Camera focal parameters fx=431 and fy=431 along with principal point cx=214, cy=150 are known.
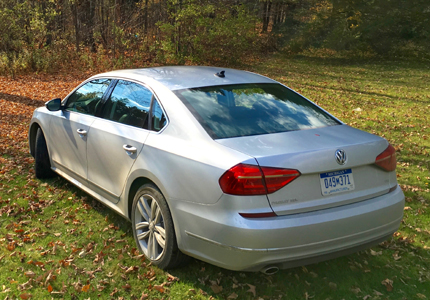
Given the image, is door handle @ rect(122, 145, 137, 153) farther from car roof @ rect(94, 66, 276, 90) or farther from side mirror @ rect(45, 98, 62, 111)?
side mirror @ rect(45, 98, 62, 111)

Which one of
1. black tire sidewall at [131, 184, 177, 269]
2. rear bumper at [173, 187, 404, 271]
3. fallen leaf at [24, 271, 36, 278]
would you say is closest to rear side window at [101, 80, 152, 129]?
black tire sidewall at [131, 184, 177, 269]

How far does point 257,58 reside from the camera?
2612 cm

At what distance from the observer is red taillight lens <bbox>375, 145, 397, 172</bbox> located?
11.1 feet

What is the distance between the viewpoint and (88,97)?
511cm

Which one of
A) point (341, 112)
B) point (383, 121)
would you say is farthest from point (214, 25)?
point (383, 121)

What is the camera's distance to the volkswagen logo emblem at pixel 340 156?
3.14 m

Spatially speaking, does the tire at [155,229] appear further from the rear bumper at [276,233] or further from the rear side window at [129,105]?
the rear side window at [129,105]

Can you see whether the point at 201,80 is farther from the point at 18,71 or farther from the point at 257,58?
the point at 257,58

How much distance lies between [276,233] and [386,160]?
3.93ft

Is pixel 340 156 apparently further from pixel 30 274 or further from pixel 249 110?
pixel 30 274

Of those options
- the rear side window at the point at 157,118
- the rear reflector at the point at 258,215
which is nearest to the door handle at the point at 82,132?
the rear side window at the point at 157,118

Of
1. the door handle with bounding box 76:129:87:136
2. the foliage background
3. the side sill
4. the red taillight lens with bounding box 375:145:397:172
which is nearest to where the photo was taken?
the red taillight lens with bounding box 375:145:397:172

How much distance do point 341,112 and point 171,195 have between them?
9.68 meters

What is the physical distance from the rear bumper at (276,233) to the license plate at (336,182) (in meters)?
0.13
